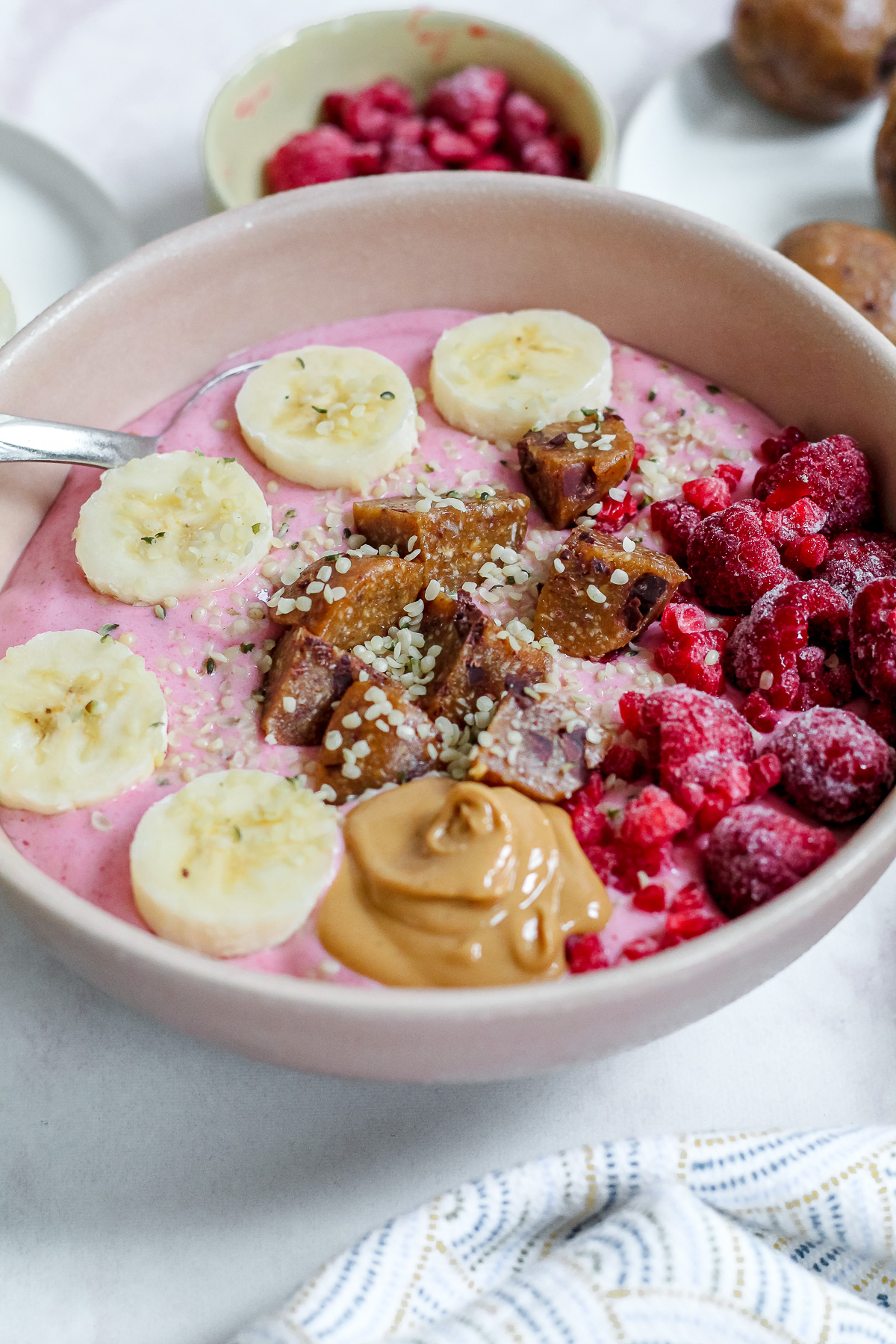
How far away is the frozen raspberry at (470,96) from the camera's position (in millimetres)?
2736

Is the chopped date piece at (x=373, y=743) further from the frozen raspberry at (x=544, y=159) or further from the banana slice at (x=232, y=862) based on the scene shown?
the frozen raspberry at (x=544, y=159)

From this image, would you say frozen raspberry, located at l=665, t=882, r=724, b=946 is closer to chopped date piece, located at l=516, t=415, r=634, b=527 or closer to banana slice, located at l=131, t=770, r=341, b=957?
banana slice, located at l=131, t=770, r=341, b=957

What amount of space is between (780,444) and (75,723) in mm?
1207

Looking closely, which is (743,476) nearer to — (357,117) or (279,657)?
(279,657)

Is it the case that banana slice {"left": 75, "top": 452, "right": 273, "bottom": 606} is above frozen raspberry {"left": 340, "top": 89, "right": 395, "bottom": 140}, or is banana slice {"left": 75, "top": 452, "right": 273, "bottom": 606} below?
below

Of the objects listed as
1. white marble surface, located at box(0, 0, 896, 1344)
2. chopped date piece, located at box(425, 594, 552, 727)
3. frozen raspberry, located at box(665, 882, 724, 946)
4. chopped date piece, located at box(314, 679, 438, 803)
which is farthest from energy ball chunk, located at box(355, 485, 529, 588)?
white marble surface, located at box(0, 0, 896, 1344)

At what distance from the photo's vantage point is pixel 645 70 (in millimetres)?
3125

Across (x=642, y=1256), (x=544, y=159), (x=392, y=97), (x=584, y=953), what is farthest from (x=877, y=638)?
(x=392, y=97)

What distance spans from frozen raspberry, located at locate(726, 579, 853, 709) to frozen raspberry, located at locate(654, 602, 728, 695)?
0.11 ft

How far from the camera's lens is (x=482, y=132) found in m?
2.73

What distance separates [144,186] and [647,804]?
2.04 m

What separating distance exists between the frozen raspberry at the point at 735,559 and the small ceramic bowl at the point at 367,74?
109cm

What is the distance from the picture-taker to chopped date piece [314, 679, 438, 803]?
1660 mm

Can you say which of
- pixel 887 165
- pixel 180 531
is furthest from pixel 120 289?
pixel 887 165
